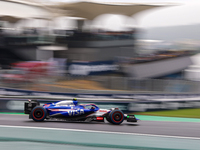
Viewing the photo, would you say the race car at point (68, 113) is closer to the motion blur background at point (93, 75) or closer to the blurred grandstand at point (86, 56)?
the motion blur background at point (93, 75)

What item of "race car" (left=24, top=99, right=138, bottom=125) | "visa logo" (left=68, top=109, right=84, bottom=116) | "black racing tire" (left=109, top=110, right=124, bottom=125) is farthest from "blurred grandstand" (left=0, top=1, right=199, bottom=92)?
"black racing tire" (left=109, top=110, right=124, bottom=125)

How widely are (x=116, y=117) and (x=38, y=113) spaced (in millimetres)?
2260

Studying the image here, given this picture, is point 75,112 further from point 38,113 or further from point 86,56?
point 86,56

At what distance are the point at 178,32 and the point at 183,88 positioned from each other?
4910 cm

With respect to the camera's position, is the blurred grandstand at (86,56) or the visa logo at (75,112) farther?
the blurred grandstand at (86,56)

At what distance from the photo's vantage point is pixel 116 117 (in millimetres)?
8430

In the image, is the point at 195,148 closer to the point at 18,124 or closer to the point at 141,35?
the point at 18,124

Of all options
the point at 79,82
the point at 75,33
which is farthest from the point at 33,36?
the point at 79,82

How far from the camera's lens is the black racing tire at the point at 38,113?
8.01 metres

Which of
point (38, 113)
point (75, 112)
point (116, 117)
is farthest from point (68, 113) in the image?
point (116, 117)

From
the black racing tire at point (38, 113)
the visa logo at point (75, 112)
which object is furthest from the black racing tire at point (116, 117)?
the black racing tire at point (38, 113)

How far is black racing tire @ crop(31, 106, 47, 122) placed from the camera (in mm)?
8008

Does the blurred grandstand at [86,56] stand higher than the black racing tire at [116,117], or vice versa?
the blurred grandstand at [86,56]

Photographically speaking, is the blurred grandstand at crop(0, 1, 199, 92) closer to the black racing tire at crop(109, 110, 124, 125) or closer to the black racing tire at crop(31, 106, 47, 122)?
the black racing tire at crop(31, 106, 47, 122)
